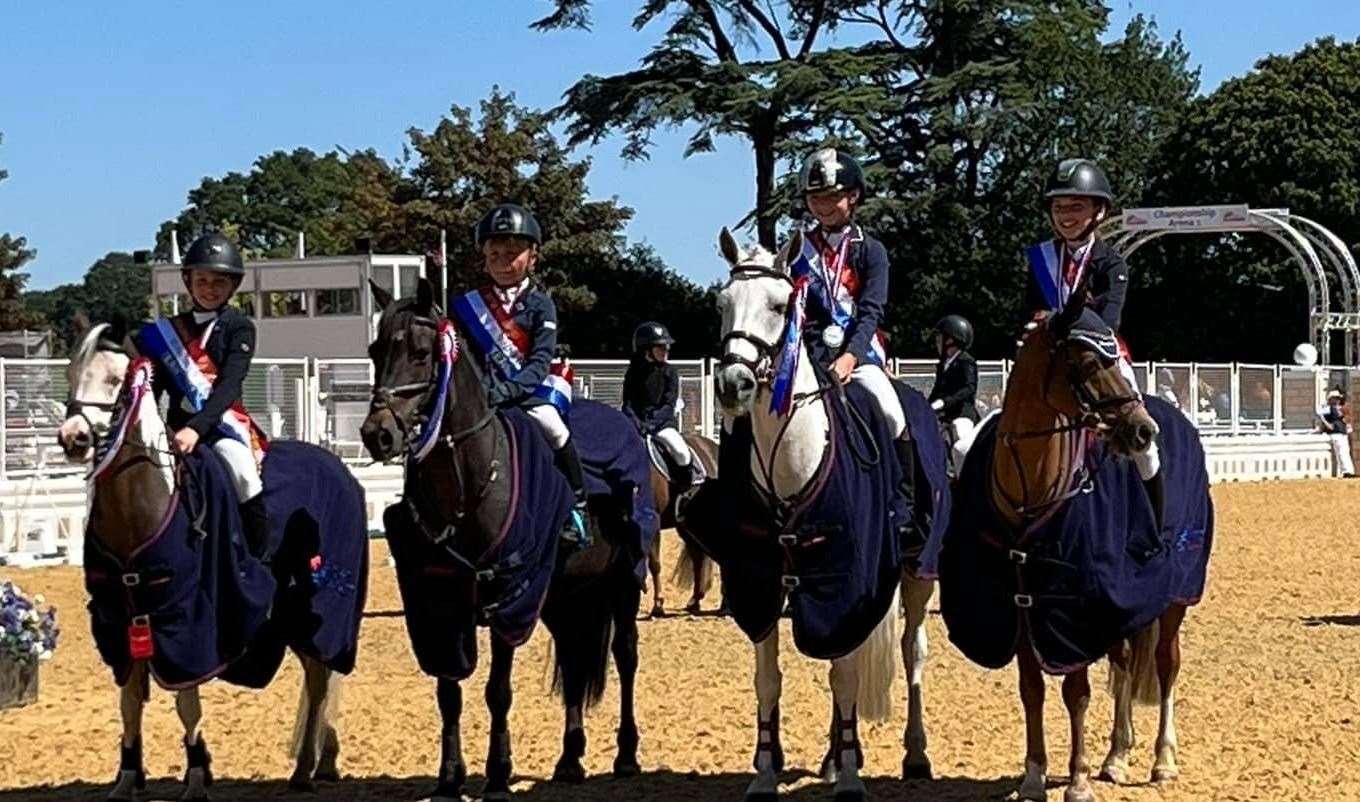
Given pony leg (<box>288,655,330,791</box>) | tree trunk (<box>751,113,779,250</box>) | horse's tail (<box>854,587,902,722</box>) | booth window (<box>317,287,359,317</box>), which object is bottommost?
pony leg (<box>288,655,330,791</box>)

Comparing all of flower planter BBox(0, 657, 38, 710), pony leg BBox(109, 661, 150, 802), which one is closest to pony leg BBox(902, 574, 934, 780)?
pony leg BBox(109, 661, 150, 802)

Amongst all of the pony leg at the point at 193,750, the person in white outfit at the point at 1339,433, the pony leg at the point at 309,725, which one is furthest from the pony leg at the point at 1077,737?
the person in white outfit at the point at 1339,433

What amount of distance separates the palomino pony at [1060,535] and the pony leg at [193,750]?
3.51m

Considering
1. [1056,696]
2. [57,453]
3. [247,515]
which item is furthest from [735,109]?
[247,515]

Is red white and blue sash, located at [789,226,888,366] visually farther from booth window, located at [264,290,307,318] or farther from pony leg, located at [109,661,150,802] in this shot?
booth window, located at [264,290,307,318]

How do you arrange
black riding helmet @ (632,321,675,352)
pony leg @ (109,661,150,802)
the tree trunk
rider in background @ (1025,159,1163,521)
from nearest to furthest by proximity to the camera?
1. pony leg @ (109,661,150,802)
2. rider in background @ (1025,159,1163,521)
3. black riding helmet @ (632,321,675,352)
4. the tree trunk

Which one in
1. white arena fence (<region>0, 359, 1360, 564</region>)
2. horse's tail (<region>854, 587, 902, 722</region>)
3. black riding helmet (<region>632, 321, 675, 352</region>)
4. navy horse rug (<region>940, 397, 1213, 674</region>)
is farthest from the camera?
white arena fence (<region>0, 359, 1360, 564</region>)

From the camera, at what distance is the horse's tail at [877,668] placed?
8.88m

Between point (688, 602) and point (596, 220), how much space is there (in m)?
37.0

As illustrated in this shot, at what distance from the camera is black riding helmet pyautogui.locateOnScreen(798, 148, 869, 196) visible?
905cm

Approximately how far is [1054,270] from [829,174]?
3.75 ft

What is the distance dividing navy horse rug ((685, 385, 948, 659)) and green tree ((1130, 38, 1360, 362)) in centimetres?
4636

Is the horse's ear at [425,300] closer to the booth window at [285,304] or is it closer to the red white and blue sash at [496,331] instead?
the red white and blue sash at [496,331]

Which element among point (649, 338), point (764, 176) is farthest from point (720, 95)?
point (649, 338)
